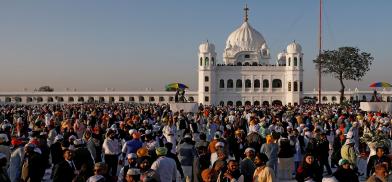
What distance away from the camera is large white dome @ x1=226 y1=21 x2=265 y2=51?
2901 inches

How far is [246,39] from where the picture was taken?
7406 cm

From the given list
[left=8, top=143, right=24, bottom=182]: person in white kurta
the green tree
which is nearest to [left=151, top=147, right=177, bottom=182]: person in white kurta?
[left=8, top=143, right=24, bottom=182]: person in white kurta

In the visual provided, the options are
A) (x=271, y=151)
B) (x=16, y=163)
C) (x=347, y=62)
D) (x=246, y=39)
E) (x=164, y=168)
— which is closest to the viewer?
(x=164, y=168)

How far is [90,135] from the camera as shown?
11578 millimetres

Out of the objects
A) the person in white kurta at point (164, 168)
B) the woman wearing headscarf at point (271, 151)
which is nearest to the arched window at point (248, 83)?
the woman wearing headscarf at point (271, 151)

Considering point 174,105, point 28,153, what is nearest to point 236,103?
point 174,105

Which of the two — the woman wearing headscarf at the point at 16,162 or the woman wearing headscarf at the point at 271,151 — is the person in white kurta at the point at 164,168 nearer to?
the woman wearing headscarf at the point at 16,162

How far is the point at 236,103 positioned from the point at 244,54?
8.67 meters

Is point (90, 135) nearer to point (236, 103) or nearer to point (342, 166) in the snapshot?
point (342, 166)

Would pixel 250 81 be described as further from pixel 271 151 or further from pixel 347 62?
pixel 271 151

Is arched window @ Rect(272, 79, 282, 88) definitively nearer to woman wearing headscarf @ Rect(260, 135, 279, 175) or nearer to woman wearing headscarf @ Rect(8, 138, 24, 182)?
woman wearing headscarf @ Rect(260, 135, 279, 175)

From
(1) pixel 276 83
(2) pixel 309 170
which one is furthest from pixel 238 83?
(2) pixel 309 170

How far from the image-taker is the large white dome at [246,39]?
7369cm

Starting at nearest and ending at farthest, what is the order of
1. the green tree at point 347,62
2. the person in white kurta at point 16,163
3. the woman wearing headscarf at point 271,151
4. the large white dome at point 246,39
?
the person in white kurta at point 16,163 → the woman wearing headscarf at point 271,151 → the green tree at point 347,62 → the large white dome at point 246,39
